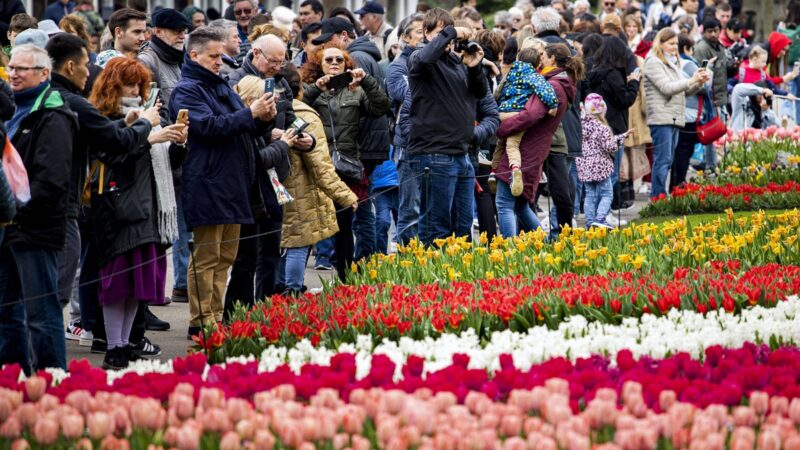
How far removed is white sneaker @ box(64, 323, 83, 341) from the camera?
9.22 m

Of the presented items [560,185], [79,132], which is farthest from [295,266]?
[560,185]

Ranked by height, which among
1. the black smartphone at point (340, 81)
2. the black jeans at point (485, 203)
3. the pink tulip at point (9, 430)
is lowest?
the black jeans at point (485, 203)

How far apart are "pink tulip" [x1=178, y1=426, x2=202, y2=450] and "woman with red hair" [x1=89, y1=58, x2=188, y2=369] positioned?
357 cm

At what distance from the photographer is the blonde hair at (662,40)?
610 inches

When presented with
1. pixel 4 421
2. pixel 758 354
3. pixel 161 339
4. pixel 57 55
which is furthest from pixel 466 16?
pixel 4 421

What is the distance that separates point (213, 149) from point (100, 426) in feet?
12.8

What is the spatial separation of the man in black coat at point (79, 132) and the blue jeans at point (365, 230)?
10.8 feet

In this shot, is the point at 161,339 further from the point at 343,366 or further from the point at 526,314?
the point at 343,366

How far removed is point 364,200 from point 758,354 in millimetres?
4780

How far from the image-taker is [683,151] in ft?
54.7

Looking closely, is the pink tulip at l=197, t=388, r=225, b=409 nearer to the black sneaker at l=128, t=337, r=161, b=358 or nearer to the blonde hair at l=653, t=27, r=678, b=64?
the black sneaker at l=128, t=337, r=161, b=358

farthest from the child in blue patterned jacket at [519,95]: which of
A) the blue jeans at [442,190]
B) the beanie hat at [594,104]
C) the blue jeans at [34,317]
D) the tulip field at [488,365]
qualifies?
the blue jeans at [34,317]

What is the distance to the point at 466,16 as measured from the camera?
14.0 meters

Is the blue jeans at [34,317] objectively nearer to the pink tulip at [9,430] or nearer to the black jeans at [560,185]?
the pink tulip at [9,430]
